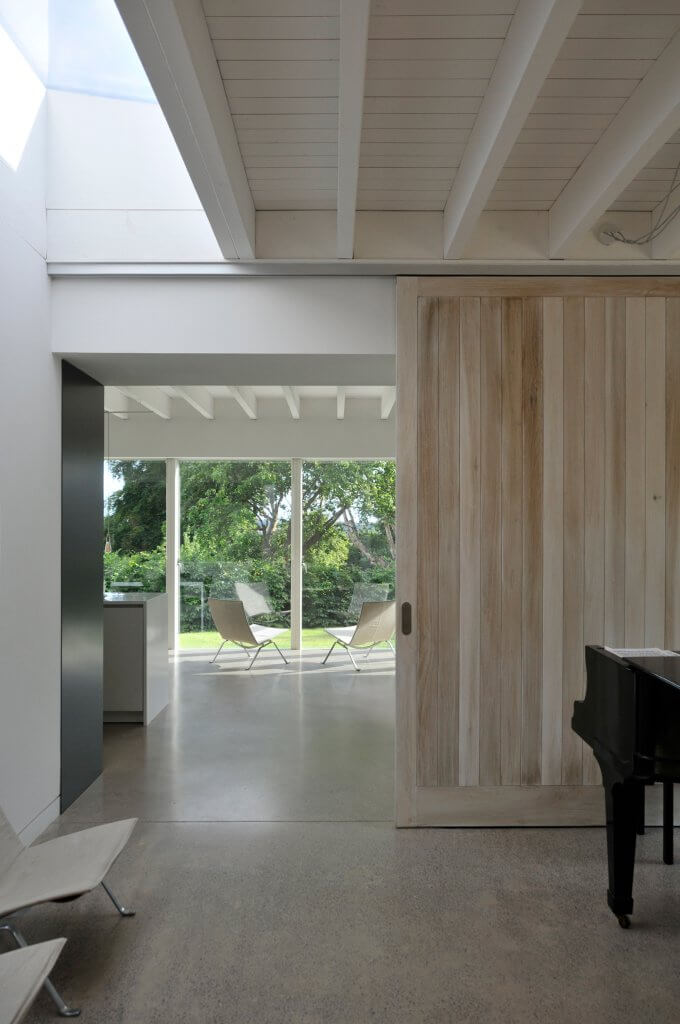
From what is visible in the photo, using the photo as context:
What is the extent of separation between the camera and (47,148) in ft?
11.3

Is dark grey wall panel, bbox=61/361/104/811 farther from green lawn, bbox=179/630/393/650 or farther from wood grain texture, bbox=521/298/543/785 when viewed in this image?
green lawn, bbox=179/630/393/650

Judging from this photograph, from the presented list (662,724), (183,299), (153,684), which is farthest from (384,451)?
(662,724)

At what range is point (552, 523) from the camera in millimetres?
3480

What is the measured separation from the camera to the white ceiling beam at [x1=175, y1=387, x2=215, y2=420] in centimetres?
657

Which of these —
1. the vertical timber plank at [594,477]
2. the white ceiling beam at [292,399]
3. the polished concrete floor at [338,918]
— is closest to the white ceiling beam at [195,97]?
the vertical timber plank at [594,477]

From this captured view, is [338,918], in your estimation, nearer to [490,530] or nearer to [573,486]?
[490,530]

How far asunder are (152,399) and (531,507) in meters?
4.82

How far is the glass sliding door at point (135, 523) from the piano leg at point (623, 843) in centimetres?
633

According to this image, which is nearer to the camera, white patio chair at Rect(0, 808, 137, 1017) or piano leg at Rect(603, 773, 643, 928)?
white patio chair at Rect(0, 808, 137, 1017)

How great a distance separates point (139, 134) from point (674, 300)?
2.93 m

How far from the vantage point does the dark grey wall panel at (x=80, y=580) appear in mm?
3654

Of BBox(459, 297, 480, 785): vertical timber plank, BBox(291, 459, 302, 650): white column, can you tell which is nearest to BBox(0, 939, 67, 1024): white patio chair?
BBox(459, 297, 480, 785): vertical timber plank

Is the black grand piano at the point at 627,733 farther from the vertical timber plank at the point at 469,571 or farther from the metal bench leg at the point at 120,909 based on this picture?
the metal bench leg at the point at 120,909

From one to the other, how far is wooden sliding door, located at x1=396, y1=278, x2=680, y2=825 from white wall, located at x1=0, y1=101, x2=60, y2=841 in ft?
5.99
